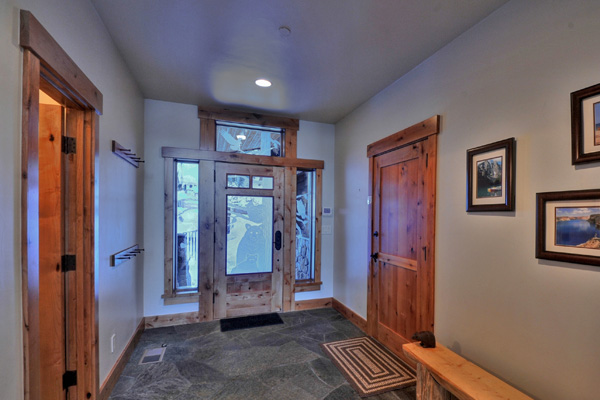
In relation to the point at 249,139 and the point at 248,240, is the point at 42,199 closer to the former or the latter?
the point at 248,240

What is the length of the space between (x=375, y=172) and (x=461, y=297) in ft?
5.35

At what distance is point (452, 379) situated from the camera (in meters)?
1.64

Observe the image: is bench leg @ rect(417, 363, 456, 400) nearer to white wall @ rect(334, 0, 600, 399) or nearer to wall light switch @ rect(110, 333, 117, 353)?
white wall @ rect(334, 0, 600, 399)

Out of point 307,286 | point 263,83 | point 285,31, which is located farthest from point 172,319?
point 285,31

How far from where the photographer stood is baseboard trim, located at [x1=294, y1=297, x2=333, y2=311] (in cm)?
399

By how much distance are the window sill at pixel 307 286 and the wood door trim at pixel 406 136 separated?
6.90 feet

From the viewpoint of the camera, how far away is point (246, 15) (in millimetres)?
1902

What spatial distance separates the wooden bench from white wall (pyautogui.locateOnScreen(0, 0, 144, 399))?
2.20 metres

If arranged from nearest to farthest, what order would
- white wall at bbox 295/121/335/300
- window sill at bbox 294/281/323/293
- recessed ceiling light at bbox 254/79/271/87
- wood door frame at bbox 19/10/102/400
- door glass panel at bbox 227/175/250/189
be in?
wood door frame at bbox 19/10/102/400, recessed ceiling light at bbox 254/79/271/87, door glass panel at bbox 227/175/250/189, window sill at bbox 294/281/323/293, white wall at bbox 295/121/335/300

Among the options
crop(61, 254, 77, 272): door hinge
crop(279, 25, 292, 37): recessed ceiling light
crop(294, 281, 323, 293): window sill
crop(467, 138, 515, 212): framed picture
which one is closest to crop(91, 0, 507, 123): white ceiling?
crop(279, 25, 292, 37): recessed ceiling light

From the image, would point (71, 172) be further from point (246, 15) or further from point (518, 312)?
point (518, 312)

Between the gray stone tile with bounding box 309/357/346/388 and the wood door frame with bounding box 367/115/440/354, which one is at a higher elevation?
the wood door frame with bounding box 367/115/440/354

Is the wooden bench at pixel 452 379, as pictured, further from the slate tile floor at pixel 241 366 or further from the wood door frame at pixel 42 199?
the wood door frame at pixel 42 199

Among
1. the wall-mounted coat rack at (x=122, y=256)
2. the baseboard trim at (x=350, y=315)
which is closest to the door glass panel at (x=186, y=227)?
the wall-mounted coat rack at (x=122, y=256)
